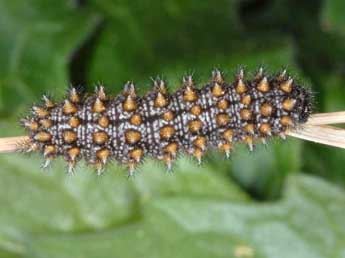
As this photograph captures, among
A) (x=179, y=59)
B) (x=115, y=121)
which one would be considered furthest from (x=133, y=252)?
(x=115, y=121)

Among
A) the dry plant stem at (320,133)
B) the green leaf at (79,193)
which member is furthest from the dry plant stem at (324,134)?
the green leaf at (79,193)

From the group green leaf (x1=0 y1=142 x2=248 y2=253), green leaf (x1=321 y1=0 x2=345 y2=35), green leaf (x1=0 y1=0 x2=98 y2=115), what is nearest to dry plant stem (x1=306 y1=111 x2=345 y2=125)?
green leaf (x1=0 y1=142 x2=248 y2=253)

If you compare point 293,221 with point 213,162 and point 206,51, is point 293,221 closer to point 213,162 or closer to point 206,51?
point 213,162

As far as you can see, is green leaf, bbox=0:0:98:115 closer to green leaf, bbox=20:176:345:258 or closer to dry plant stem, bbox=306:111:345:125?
green leaf, bbox=20:176:345:258

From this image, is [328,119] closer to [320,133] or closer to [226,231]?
[320,133]

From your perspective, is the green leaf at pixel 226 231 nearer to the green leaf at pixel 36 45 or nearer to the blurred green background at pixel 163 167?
the blurred green background at pixel 163 167
